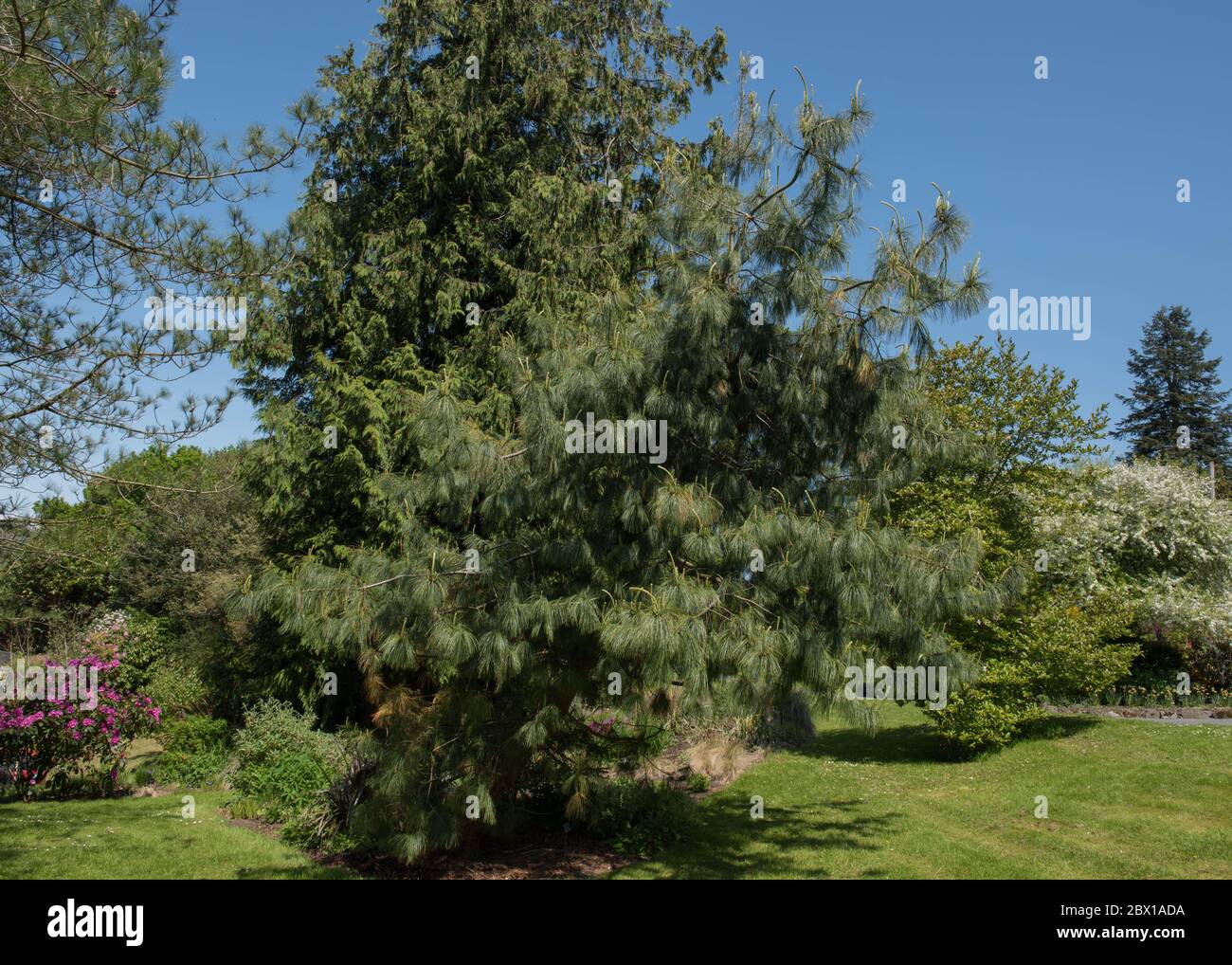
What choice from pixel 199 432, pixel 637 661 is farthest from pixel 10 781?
pixel 637 661

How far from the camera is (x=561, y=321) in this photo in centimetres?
775

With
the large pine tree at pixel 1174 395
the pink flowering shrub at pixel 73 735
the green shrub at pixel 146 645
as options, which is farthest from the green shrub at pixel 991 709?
the large pine tree at pixel 1174 395

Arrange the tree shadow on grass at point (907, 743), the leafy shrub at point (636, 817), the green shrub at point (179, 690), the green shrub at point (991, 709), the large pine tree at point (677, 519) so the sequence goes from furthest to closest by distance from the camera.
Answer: the green shrub at point (179, 690), the tree shadow on grass at point (907, 743), the green shrub at point (991, 709), the leafy shrub at point (636, 817), the large pine tree at point (677, 519)

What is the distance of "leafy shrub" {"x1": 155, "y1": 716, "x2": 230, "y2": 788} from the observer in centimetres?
1204

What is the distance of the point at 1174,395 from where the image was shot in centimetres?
3378

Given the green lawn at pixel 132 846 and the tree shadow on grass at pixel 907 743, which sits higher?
the green lawn at pixel 132 846

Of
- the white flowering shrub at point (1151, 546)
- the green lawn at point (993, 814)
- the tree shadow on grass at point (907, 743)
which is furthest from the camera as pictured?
the white flowering shrub at point (1151, 546)

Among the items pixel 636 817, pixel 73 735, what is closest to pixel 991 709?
pixel 636 817

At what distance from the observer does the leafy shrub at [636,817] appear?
854cm

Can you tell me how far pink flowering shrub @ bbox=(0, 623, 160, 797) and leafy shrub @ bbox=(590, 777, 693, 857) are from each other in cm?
590

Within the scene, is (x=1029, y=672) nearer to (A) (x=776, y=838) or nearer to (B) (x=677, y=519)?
(A) (x=776, y=838)

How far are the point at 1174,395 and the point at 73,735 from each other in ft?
122

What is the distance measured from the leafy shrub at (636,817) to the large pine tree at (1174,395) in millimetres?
30855

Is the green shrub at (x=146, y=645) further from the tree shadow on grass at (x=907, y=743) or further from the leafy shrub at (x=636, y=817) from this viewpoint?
the tree shadow on grass at (x=907, y=743)
